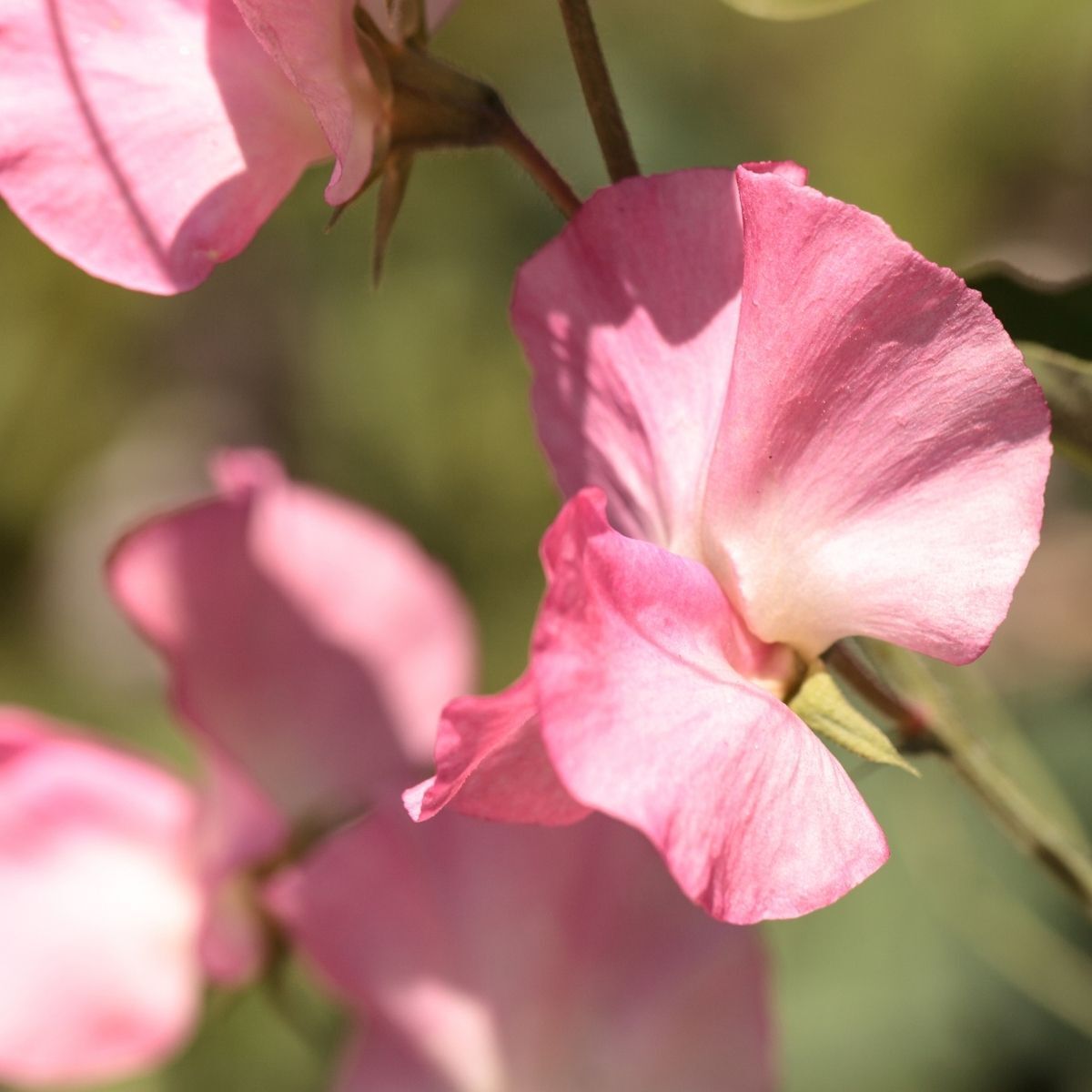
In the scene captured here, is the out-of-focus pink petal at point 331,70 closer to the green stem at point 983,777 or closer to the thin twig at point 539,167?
the thin twig at point 539,167

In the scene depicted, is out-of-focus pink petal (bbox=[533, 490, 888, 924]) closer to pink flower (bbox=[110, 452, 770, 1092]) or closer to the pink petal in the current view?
the pink petal

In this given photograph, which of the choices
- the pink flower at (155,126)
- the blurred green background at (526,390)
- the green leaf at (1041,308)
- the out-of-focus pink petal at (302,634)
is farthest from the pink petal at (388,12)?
the blurred green background at (526,390)

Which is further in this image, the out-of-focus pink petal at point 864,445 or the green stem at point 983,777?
the green stem at point 983,777

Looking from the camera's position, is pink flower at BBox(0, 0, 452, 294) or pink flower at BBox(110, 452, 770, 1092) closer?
pink flower at BBox(0, 0, 452, 294)

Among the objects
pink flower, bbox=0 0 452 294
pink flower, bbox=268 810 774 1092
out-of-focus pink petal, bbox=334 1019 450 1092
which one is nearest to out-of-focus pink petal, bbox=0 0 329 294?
pink flower, bbox=0 0 452 294

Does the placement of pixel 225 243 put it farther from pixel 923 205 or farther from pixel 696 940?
pixel 923 205

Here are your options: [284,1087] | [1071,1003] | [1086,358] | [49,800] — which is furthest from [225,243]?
[284,1087]
